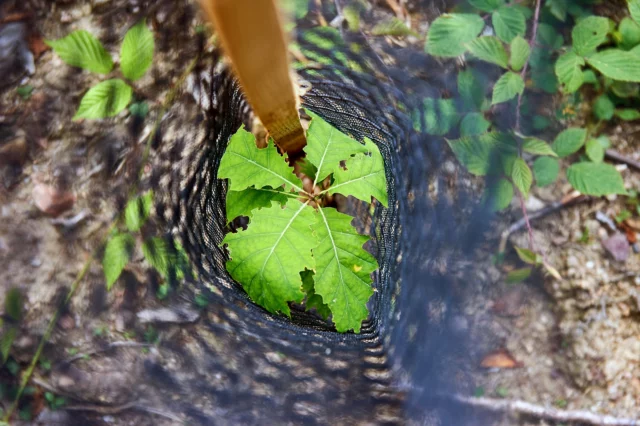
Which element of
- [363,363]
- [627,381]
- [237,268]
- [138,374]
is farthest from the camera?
[627,381]

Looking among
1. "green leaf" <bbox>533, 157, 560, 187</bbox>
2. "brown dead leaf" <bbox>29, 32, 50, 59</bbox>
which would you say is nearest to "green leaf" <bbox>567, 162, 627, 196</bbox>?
"green leaf" <bbox>533, 157, 560, 187</bbox>

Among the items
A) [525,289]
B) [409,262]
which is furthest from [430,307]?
[525,289]

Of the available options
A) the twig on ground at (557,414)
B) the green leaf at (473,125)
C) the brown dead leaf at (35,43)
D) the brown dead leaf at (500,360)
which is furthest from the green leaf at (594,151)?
the brown dead leaf at (35,43)

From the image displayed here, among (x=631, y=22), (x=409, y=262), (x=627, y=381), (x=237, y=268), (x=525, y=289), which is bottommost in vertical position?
(x=627, y=381)

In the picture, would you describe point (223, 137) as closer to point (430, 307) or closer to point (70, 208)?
point (70, 208)

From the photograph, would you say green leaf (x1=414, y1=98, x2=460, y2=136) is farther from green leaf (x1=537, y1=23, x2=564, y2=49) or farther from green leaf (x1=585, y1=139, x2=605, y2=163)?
green leaf (x1=585, y1=139, x2=605, y2=163)

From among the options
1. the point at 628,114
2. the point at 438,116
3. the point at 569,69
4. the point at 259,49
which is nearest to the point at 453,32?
the point at 438,116
